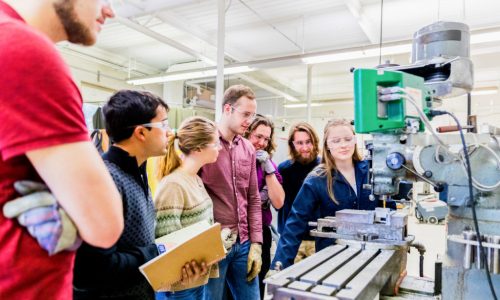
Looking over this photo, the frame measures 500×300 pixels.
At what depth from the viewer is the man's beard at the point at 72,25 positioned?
0.60 metres

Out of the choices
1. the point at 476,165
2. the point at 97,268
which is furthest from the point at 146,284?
the point at 476,165

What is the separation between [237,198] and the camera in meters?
1.81

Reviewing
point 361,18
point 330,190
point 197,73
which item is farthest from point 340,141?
point 197,73

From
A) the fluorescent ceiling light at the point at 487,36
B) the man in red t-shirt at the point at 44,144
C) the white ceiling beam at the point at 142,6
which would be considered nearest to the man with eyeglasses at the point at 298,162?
the man in red t-shirt at the point at 44,144

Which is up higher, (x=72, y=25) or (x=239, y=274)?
(x=72, y=25)

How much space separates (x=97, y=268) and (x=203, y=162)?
77 centimetres

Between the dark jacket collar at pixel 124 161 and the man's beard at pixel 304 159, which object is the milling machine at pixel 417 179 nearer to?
the dark jacket collar at pixel 124 161

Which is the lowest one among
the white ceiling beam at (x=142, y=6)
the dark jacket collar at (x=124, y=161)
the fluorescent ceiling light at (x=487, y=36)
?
the dark jacket collar at (x=124, y=161)

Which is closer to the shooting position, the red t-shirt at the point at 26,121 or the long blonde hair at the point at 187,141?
the red t-shirt at the point at 26,121

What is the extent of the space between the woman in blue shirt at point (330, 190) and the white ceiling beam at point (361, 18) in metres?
2.65

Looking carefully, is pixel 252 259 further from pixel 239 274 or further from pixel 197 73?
pixel 197 73

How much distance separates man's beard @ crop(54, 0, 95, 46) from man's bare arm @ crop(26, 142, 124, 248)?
225mm

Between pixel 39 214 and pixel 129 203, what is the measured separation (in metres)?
0.50

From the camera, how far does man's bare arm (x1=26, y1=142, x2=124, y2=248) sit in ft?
1.71
